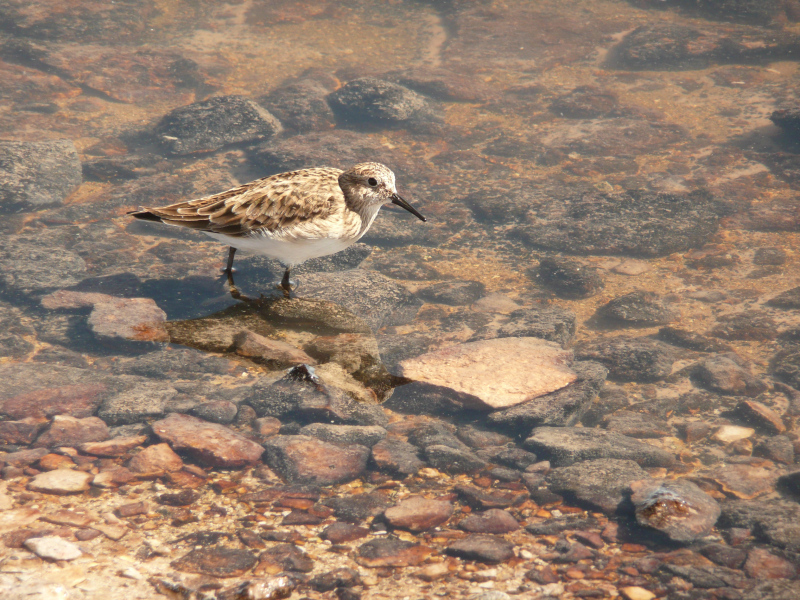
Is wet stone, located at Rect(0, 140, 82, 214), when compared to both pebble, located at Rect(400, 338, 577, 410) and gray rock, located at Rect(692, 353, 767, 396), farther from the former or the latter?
gray rock, located at Rect(692, 353, 767, 396)

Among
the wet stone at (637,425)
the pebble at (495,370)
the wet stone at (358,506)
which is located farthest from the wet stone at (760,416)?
the wet stone at (358,506)

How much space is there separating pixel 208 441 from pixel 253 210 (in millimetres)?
2570

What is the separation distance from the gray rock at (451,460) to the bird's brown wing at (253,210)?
2.83m

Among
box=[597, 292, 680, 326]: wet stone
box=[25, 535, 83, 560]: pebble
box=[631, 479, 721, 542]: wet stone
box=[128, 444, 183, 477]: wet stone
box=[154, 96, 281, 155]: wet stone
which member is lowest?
box=[128, 444, 183, 477]: wet stone

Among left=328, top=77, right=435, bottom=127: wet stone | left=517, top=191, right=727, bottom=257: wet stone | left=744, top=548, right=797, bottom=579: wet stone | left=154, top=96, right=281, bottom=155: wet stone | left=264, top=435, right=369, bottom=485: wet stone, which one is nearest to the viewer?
left=744, top=548, right=797, bottom=579: wet stone

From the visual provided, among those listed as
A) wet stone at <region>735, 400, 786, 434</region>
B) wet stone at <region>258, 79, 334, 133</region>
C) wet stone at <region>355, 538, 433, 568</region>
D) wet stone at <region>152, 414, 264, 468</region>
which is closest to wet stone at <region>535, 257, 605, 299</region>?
wet stone at <region>735, 400, 786, 434</region>

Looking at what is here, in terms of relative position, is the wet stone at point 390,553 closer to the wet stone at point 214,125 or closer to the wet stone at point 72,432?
the wet stone at point 72,432

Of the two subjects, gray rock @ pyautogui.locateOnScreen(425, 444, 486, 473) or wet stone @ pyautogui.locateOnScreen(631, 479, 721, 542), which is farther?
gray rock @ pyautogui.locateOnScreen(425, 444, 486, 473)

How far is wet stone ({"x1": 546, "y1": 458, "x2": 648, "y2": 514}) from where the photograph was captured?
496 cm

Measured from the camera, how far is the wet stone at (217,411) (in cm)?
554

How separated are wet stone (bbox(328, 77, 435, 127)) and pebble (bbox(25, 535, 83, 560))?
36.6ft

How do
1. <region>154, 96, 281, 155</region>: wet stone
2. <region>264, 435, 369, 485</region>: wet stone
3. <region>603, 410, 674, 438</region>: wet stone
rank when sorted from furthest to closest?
1. <region>154, 96, 281, 155</region>: wet stone
2. <region>603, 410, 674, 438</region>: wet stone
3. <region>264, 435, 369, 485</region>: wet stone

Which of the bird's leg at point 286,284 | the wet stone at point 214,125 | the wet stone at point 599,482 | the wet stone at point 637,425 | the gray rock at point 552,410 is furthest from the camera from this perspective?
the wet stone at point 214,125

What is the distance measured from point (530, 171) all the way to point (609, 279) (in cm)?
381
